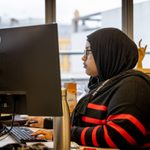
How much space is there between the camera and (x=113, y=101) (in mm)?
1350

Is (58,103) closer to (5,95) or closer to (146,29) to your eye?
(5,95)

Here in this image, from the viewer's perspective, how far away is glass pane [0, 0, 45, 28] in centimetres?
319

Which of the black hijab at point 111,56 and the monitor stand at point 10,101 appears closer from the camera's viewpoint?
the monitor stand at point 10,101

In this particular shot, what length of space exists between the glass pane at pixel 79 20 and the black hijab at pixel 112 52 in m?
1.61

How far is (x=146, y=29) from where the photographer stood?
10.7 ft

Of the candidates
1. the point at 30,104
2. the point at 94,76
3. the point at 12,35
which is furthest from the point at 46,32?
the point at 94,76

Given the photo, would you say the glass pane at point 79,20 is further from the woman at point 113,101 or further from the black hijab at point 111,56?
the black hijab at point 111,56

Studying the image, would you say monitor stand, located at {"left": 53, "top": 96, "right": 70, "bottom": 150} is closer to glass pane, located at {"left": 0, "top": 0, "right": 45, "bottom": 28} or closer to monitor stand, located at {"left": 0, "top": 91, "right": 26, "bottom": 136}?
monitor stand, located at {"left": 0, "top": 91, "right": 26, "bottom": 136}

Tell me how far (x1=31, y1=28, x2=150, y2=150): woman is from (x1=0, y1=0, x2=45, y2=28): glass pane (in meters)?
1.67

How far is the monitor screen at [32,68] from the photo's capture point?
1026mm

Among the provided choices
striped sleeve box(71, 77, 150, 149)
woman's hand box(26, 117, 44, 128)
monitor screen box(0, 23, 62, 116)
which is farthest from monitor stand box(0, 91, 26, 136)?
woman's hand box(26, 117, 44, 128)

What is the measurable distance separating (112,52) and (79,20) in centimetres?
182

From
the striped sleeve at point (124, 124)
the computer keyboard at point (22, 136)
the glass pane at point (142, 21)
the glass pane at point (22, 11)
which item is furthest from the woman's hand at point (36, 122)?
the glass pane at point (142, 21)

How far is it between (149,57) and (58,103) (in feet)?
7.93
